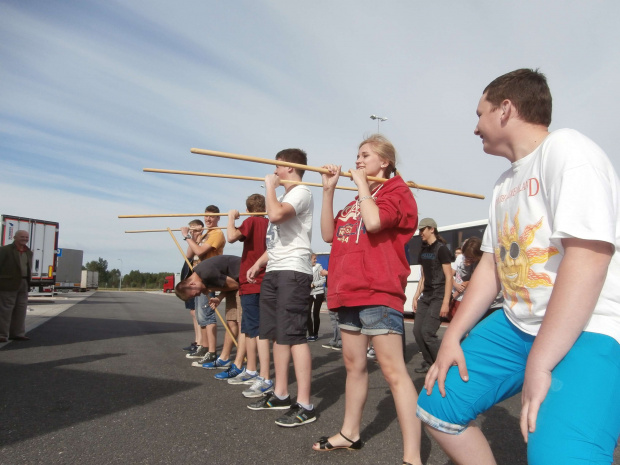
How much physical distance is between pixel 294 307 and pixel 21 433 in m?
1.96

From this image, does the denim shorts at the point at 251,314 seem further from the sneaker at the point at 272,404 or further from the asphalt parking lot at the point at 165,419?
the sneaker at the point at 272,404

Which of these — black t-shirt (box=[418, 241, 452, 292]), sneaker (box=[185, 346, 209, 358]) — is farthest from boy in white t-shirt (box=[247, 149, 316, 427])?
sneaker (box=[185, 346, 209, 358])

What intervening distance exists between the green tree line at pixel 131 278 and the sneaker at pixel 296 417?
87.9 meters

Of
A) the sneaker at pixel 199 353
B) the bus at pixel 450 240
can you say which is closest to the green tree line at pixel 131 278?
the bus at pixel 450 240

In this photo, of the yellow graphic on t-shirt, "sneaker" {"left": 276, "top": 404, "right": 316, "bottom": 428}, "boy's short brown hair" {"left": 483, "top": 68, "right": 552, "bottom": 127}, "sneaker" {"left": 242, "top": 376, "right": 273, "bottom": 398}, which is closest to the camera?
the yellow graphic on t-shirt

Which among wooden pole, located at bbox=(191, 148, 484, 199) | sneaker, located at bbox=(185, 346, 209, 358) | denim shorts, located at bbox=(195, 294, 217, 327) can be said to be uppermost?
wooden pole, located at bbox=(191, 148, 484, 199)

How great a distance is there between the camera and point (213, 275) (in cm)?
523

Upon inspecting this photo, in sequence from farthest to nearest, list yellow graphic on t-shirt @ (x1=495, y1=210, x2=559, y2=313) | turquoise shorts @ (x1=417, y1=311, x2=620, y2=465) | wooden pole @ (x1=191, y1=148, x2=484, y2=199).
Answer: wooden pole @ (x1=191, y1=148, x2=484, y2=199)
yellow graphic on t-shirt @ (x1=495, y1=210, x2=559, y2=313)
turquoise shorts @ (x1=417, y1=311, x2=620, y2=465)

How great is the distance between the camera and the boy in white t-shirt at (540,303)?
123cm

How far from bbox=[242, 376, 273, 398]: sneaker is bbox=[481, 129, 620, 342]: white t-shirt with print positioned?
2.92 metres

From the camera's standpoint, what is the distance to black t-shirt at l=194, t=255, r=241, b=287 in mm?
5227

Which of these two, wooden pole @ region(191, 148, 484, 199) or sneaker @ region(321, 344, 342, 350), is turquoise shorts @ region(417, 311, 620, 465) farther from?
sneaker @ region(321, 344, 342, 350)

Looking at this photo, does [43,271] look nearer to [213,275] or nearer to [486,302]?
[213,275]

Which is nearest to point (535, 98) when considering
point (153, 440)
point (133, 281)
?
point (153, 440)
